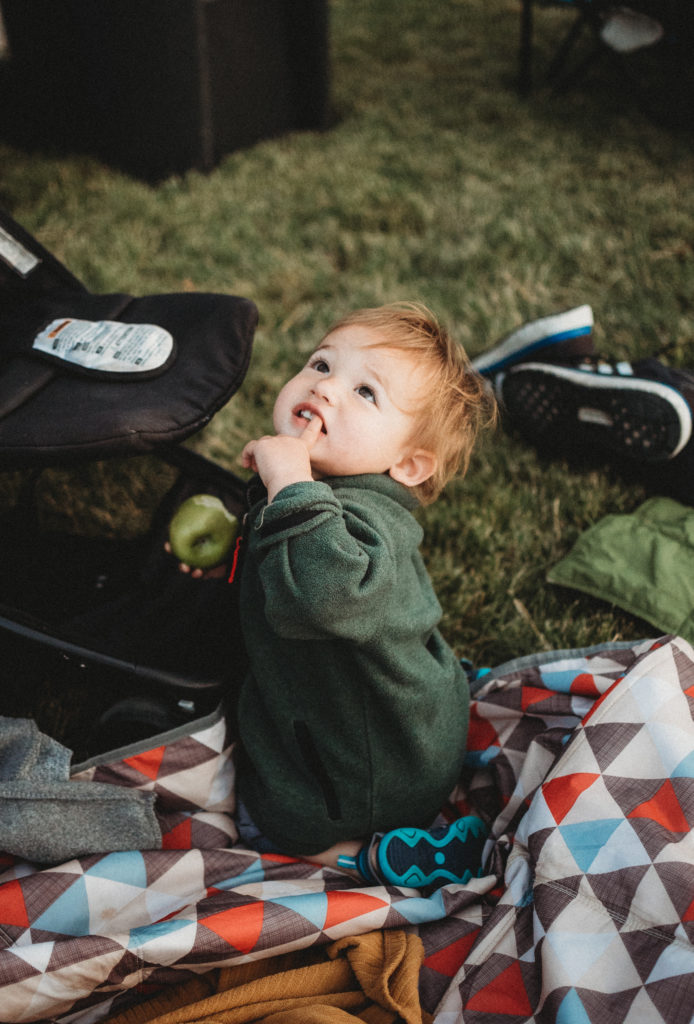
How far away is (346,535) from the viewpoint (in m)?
1.13

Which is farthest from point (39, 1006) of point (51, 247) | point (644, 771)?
point (51, 247)

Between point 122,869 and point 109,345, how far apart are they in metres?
0.97

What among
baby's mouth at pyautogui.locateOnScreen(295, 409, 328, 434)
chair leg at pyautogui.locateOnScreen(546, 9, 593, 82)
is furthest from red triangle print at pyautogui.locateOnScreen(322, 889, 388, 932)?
chair leg at pyautogui.locateOnScreen(546, 9, 593, 82)

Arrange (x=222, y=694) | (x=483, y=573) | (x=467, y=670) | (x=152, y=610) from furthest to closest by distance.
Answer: (x=483, y=573)
(x=467, y=670)
(x=152, y=610)
(x=222, y=694)

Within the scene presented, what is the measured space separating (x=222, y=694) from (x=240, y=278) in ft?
7.17

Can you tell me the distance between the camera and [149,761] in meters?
1.50

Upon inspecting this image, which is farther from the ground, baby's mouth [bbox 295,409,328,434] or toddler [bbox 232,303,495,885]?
baby's mouth [bbox 295,409,328,434]

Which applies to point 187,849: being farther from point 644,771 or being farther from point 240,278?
point 240,278

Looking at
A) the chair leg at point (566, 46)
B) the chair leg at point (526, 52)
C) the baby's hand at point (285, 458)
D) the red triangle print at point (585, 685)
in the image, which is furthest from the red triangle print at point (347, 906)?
the chair leg at point (526, 52)

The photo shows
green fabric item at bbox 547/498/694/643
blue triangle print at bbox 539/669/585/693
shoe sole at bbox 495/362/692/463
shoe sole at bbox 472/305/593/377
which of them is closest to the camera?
blue triangle print at bbox 539/669/585/693

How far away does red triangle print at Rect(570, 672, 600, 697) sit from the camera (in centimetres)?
154

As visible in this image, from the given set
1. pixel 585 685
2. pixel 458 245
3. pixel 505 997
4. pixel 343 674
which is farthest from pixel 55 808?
pixel 458 245

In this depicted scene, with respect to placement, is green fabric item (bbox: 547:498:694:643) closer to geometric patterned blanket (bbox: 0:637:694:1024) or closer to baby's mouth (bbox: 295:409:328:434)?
geometric patterned blanket (bbox: 0:637:694:1024)

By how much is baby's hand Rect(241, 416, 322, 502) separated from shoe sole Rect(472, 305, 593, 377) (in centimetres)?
128
